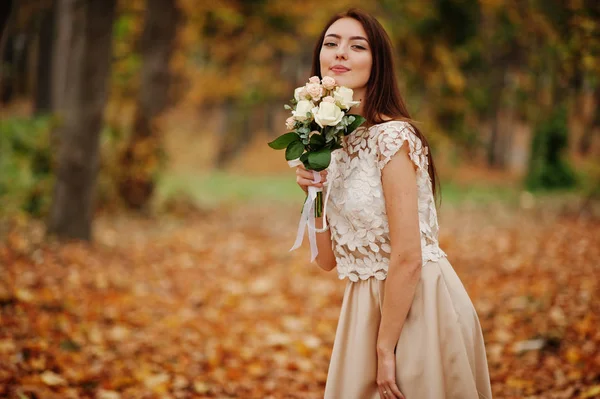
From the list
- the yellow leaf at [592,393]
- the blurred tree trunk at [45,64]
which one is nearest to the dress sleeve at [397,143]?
the yellow leaf at [592,393]

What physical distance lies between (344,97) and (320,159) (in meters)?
0.26

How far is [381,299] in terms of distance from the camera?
235 cm

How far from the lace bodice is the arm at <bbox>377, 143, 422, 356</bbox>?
0.05 metres

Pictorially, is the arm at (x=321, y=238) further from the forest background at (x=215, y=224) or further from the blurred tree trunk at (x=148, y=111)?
the blurred tree trunk at (x=148, y=111)

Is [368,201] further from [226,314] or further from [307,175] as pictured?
[226,314]

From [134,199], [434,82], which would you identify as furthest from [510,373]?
[434,82]

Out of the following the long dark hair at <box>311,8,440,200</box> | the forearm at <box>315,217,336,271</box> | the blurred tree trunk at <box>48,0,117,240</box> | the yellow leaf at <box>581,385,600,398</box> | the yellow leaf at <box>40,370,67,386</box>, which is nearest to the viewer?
the long dark hair at <box>311,8,440,200</box>

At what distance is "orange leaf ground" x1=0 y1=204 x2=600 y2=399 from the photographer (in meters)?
A: 4.31

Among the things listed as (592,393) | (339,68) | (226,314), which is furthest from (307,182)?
(226,314)

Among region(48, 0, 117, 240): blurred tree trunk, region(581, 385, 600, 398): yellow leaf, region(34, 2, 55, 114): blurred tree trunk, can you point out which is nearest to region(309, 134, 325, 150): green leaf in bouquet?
region(581, 385, 600, 398): yellow leaf

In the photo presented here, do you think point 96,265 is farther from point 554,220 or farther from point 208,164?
point 208,164

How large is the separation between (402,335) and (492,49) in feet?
74.6

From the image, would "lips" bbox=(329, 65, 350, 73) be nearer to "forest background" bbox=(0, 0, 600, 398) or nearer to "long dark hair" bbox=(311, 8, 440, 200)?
"long dark hair" bbox=(311, 8, 440, 200)

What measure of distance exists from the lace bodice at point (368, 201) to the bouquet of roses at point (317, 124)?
96 mm
